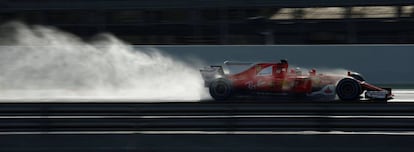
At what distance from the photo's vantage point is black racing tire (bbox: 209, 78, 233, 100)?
12554 millimetres

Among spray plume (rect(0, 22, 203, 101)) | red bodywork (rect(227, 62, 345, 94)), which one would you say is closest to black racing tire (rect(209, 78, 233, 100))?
red bodywork (rect(227, 62, 345, 94))

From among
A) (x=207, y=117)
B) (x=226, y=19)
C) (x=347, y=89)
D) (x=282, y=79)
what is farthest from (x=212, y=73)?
(x=226, y=19)

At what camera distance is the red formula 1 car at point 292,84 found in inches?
480

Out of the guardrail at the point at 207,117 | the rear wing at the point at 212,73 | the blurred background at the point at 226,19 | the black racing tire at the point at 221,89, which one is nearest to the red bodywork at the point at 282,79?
the black racing tire at the point at 221,89

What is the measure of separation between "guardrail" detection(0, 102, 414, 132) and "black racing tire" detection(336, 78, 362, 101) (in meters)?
5.32

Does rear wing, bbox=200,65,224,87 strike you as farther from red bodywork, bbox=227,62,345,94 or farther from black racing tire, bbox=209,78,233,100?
red bodywork, bbox=227,62,345,94
